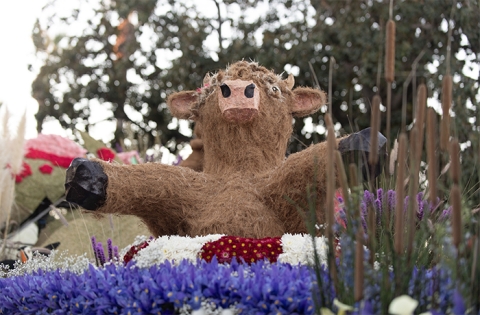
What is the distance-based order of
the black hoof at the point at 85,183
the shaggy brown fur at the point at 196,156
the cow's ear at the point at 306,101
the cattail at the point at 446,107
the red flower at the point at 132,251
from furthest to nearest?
the shaggy brown fur at the point at 196,156 → the cow's ear at the point at 306,101 → the red flower at the point at 132,251 → the black hoof at the point at 85,183 → the cattail at the point at 446,107

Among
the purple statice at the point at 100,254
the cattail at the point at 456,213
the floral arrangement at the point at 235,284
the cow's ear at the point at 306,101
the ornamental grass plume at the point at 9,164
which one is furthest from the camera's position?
the ornamental grass plume at the point at 9,164

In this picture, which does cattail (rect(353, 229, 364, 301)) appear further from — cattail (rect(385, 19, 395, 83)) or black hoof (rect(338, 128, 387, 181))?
black hoof (rect(338, 128, 387, 181))

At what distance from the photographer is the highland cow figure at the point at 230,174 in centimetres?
195

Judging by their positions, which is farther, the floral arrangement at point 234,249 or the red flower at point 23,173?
the red flower at point 23,173

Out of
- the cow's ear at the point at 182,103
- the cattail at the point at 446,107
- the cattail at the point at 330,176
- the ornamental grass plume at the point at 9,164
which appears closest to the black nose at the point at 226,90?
the cow's ear at the point at 182,103

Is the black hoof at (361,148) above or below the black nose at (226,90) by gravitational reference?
below

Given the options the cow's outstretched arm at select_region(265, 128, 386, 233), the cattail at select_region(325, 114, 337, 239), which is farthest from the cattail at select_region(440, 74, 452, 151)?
the cow's outstretched arm at select_region(265, 128, 386, 233)

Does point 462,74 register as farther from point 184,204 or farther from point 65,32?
point 65,32

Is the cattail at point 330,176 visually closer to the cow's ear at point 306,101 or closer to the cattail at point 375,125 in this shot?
the cattail at point 375,125

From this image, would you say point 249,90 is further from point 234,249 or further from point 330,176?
point 330,176

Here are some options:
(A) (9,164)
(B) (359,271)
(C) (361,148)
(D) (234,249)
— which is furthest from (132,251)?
(A) (9,164)

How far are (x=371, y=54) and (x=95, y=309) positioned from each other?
220 inches

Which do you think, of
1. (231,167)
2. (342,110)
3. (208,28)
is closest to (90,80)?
(208,28)

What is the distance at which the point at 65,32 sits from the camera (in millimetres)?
10336
